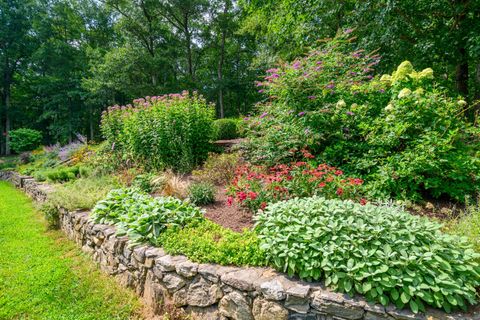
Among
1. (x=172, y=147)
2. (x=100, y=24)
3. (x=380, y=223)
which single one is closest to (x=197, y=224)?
(x=380, y=223)

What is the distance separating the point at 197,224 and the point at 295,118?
2509 mm

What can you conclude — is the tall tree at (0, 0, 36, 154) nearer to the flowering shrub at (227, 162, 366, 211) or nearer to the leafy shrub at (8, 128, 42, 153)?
the leafy shrub at (8, 128, 42, 153)

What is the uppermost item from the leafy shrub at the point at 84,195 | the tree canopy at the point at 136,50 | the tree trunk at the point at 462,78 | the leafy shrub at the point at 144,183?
the tree canopy at the point at 136,50

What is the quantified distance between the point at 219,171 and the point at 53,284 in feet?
8.95

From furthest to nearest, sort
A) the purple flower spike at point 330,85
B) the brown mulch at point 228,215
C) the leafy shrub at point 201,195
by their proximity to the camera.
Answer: the purple flower spike at point 330,85 → the leafy shrub at point 201,195 → the brown mulch at point 228,215

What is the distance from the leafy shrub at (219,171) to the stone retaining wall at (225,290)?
1873mm

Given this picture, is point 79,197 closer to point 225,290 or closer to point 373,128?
point 225,290

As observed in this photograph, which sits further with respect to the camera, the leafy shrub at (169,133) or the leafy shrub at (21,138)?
the leafy shrub at (21,138)

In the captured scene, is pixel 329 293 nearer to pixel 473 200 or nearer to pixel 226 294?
pixel 226 294

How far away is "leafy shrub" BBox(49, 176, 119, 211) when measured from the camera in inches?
156

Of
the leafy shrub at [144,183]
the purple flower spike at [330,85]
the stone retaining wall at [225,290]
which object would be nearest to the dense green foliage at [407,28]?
the purple flower spike at [330,85]

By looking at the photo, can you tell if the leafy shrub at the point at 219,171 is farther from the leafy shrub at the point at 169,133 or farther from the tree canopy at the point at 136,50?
the tree canopy at the point at 136,50

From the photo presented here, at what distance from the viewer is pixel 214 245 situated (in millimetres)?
2217

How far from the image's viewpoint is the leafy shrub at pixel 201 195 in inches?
143
